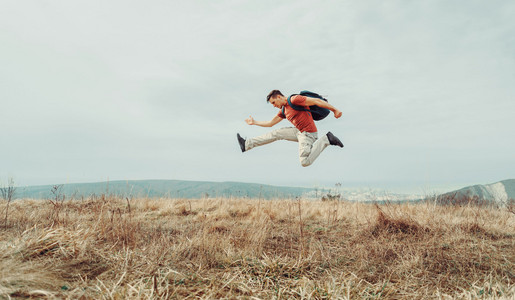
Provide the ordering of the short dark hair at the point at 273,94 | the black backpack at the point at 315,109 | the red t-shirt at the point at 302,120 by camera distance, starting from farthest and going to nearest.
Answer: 1. the short dark hair at the point at 273,94
2. the red t-shirt at the point at 302,120
3. the black backpack at the point at 315,109

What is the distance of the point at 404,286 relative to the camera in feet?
10.0

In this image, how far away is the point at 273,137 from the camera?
5266mm

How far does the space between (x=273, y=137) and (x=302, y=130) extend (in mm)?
594

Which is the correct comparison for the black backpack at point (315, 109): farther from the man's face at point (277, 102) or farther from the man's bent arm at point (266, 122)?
the man's bent arm at point (266, 122)

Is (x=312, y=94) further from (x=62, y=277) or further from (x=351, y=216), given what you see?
(x=62, y=277)

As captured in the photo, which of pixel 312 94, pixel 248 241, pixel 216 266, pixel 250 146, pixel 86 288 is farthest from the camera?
pixel 250 146

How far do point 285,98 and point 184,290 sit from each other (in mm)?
3360

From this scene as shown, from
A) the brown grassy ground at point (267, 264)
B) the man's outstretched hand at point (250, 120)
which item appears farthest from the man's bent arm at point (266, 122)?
the brown grassy ground at point (267, 264)

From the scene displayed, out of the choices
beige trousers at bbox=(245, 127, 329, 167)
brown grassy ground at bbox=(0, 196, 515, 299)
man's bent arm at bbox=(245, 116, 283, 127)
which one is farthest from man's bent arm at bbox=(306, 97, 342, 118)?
brown grassy ground at bbox=(0, 196, 515, 299)

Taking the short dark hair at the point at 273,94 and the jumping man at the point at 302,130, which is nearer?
the jumping man at the point at 302,130

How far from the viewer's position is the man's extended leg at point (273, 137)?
512cm

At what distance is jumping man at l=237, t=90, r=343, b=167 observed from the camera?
4609mm

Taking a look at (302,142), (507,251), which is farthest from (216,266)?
(507,251)

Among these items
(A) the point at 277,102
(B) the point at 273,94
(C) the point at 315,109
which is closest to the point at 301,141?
(C) the point at 315,109
